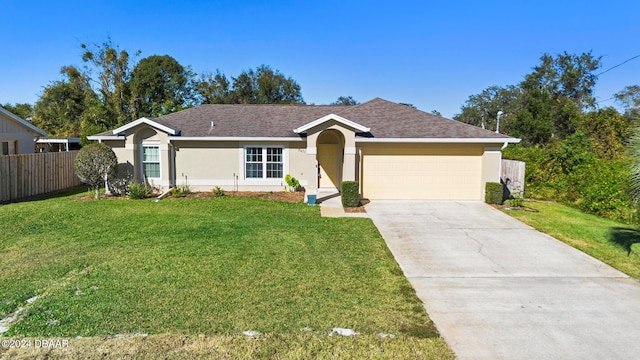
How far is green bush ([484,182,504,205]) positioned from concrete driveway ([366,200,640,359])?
3737 millimetres

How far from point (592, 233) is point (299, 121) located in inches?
485

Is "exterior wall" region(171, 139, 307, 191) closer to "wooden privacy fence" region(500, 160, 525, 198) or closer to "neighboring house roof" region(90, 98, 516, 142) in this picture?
"neighboring house roof" region(90, 98, 516, 142)

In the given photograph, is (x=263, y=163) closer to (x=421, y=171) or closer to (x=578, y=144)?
(x=421, y=171)

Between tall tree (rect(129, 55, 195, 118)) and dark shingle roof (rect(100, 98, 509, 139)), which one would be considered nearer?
dark shingle roof (rect(100, 98, 509, 139))

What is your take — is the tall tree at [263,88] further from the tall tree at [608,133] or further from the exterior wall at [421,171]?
the exterior wall at [421,171]

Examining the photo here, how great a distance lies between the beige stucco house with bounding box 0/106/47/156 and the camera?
62.3 ft

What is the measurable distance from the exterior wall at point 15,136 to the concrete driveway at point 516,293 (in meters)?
19.1

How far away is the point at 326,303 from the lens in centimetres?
590

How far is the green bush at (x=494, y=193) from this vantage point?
49.5ft

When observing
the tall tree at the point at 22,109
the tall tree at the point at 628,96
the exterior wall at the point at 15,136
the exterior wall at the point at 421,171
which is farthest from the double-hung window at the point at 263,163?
the tall tree at the point at 22,109

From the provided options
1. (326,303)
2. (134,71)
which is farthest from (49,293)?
(134,71)

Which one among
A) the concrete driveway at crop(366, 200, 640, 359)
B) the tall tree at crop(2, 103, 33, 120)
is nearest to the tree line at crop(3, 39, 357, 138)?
the tall tree at crop(2, 103, 33, 120)

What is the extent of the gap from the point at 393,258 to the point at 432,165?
8.70m

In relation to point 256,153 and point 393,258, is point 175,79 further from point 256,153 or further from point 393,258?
point 393,258
